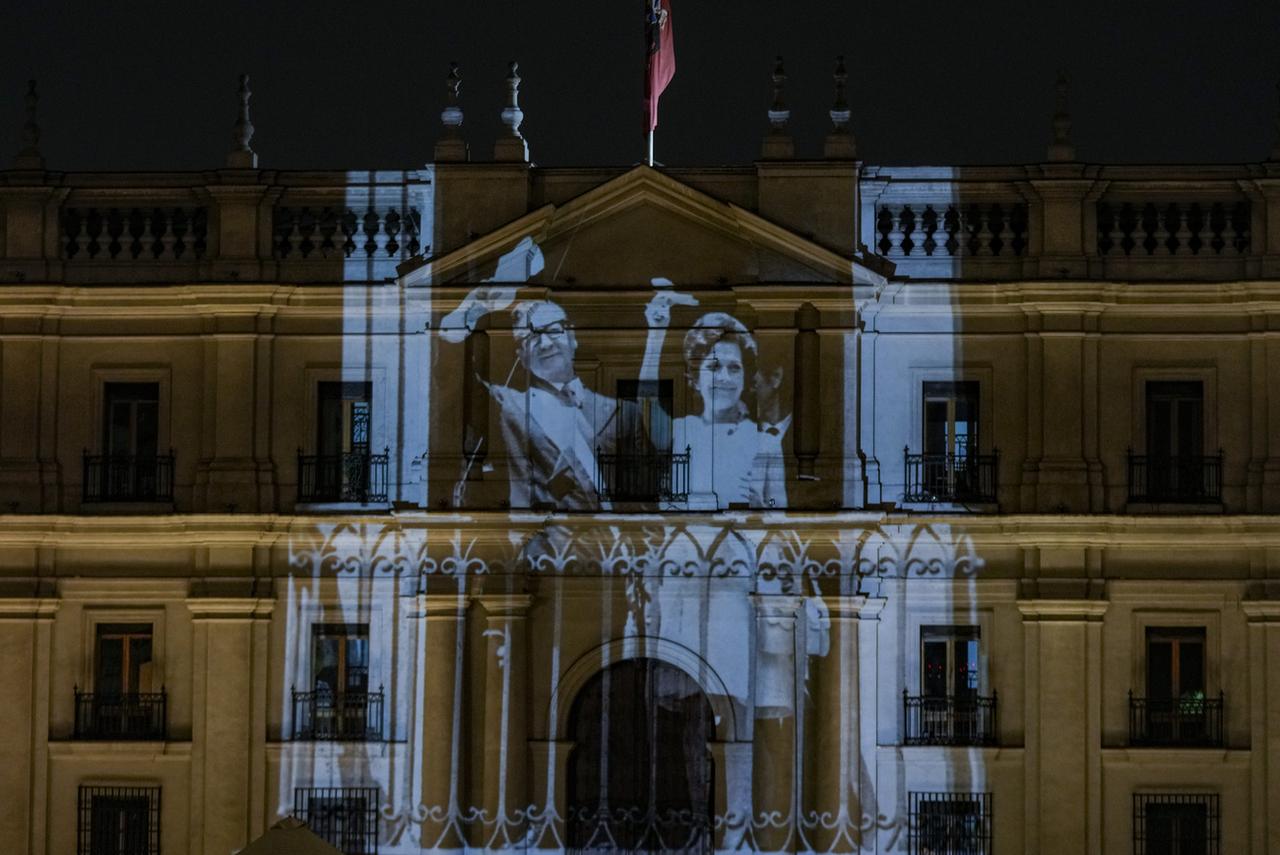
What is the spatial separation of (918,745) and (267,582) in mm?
8735

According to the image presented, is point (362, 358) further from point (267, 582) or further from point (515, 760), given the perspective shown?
point (515, 760)

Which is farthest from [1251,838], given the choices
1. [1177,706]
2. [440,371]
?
[440,371]

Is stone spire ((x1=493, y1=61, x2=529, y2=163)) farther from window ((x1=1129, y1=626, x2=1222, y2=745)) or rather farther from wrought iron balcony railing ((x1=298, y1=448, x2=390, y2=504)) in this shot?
window ((x1=1129, y1=626, x2=1222, y2=745))

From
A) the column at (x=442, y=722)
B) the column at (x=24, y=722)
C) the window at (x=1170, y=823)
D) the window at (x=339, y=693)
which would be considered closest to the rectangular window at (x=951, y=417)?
the window at (x=1170, y=823)

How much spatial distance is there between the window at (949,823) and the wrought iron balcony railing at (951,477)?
3808mm

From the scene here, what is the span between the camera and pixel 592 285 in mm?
29406

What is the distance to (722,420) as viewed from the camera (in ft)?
95.9

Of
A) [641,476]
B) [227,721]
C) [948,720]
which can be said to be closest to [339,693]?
[227,721]

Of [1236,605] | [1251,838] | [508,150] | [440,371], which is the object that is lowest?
[1251,838]

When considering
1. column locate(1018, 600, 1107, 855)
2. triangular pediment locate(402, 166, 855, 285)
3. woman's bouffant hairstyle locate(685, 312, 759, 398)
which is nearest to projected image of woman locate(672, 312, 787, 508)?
woman's bouffant hairstyle locate(685, 312, 759, 398)

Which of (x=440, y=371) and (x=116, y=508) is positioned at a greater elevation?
(x=440, y=371)

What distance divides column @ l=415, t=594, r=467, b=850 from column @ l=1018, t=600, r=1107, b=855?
7255mm

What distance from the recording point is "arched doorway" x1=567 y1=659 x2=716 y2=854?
29.0 metres

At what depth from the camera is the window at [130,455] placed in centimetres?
2995
